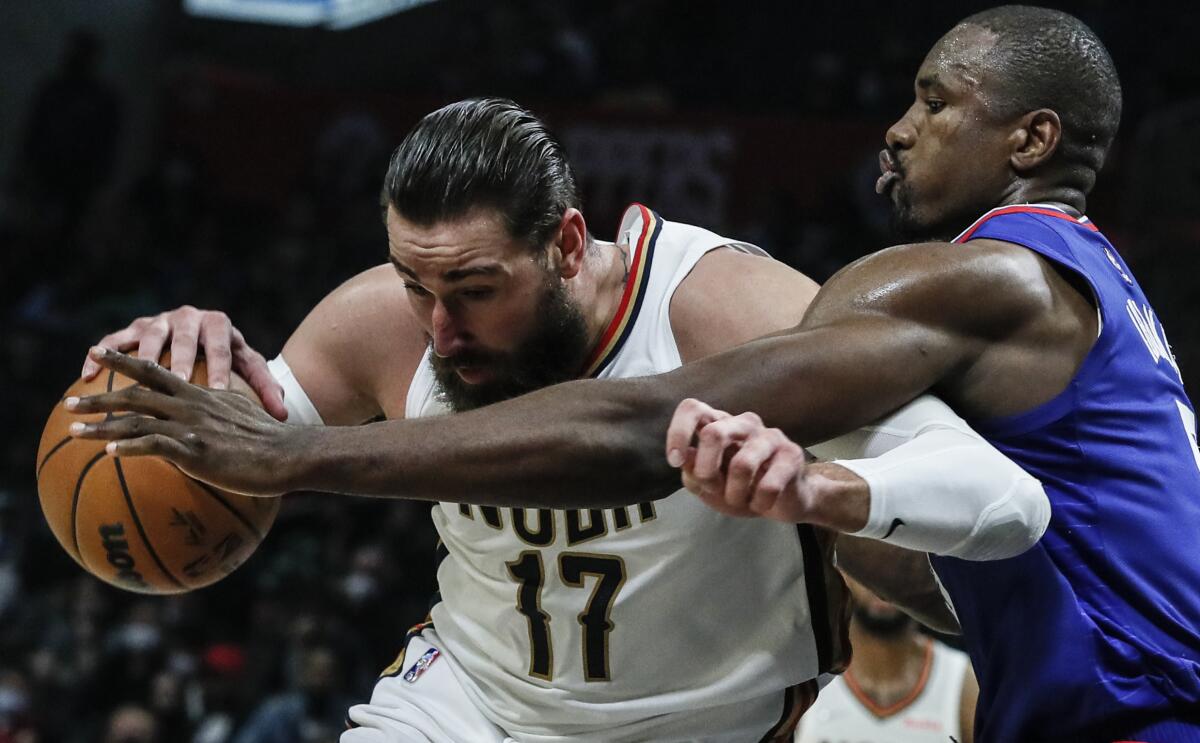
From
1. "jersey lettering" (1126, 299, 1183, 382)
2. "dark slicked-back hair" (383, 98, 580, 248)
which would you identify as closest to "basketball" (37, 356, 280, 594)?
"dark slicked-back hair" (383, 98, 580, 248)

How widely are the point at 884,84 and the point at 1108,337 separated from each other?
1059cm

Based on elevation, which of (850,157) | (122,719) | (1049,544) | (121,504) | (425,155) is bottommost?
(122,719)

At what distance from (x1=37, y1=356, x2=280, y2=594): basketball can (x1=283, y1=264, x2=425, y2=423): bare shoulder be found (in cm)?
24

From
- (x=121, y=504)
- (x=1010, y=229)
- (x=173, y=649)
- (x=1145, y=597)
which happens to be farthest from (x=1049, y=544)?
(x=173, y=649)

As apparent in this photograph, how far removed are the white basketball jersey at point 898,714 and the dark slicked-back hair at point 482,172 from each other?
2.75 meters

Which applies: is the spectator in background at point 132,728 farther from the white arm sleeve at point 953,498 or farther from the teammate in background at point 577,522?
the white arm sleeve at point 953,498

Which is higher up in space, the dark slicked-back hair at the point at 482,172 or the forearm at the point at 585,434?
the dark slicked-back hair at the point at 482,172

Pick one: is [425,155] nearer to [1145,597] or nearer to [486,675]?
[486,675]

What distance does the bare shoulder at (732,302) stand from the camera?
2963 mm

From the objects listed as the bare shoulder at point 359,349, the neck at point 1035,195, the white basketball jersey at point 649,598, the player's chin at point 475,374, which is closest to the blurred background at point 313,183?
the bare shoulder at point 359,349

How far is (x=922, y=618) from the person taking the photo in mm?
3314

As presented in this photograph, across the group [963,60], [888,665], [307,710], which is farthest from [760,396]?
[307,710]

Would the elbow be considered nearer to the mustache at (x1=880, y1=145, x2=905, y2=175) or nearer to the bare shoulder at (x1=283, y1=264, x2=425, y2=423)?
the mustache at (x1=880, y1=145, x2=905, y2=175)

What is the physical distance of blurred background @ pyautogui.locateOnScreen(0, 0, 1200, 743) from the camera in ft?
29.1
